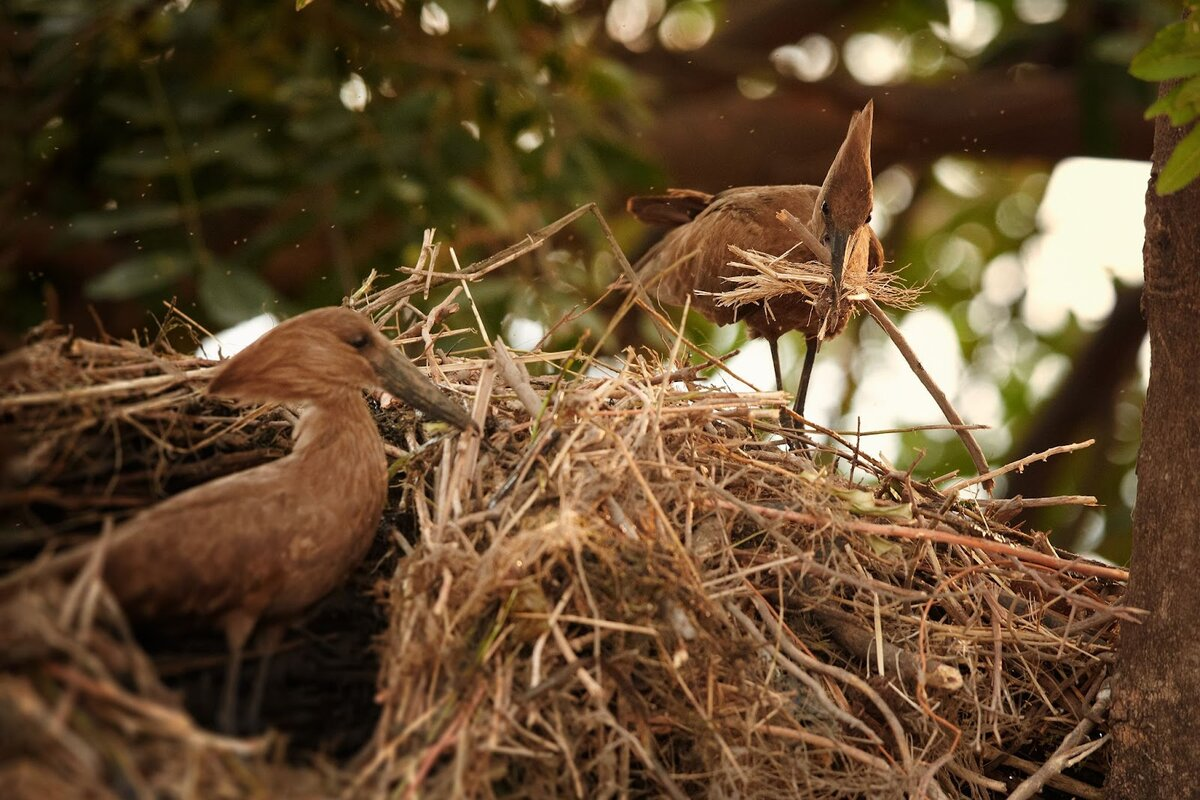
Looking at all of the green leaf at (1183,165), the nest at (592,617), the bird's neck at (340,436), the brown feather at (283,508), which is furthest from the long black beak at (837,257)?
the bird's neck at (340,436)

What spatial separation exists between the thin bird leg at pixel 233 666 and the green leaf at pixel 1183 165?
2180mm

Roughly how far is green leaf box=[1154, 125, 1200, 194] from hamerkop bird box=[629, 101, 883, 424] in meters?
1.30

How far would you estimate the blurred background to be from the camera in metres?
4.80

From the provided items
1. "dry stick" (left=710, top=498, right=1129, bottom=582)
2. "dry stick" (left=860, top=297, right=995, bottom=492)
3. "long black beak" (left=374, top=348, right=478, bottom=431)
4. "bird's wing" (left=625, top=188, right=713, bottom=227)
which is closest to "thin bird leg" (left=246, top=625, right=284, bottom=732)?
"long black beak" (left=374, top=348, right=478, bottom=431)

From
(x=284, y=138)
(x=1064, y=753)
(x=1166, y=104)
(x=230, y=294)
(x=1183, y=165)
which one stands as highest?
(x=1166, y=104)

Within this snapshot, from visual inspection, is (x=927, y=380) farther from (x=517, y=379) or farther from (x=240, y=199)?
(x=240, y=199)

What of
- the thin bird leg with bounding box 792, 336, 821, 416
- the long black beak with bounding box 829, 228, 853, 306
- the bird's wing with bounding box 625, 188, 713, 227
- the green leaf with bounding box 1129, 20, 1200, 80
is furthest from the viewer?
the bird's wing with bounding box 625, 188, 713, 227

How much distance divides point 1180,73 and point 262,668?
2281mm

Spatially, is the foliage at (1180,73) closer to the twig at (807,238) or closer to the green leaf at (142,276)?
the twig at (807,238)

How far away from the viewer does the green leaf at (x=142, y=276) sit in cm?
455

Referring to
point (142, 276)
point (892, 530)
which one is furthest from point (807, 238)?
point (142, 276)

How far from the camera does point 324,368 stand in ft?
9.87

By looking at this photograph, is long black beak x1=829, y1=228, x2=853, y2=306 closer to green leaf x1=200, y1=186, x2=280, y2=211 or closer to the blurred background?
the blurred background

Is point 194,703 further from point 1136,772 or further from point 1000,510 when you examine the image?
point 1000,510
